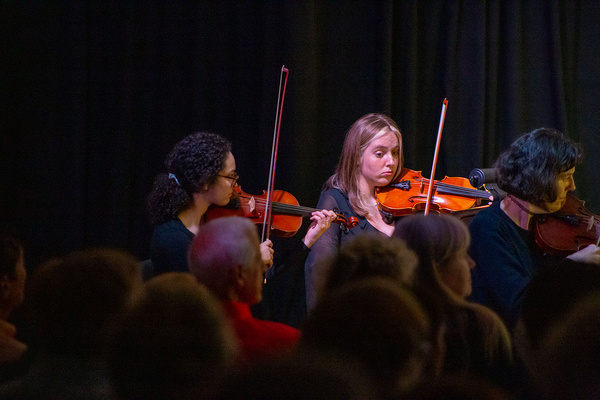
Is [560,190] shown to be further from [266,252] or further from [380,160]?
[266,252]

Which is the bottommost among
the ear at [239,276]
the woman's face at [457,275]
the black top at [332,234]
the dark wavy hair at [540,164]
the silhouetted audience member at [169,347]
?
the black top at [332,234]

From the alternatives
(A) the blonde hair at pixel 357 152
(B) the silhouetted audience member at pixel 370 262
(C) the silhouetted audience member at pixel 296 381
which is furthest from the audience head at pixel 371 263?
(A) the blonde hair at pixel 357 152

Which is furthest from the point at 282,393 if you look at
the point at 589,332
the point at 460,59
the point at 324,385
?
the point at 460,59

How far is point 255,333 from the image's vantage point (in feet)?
4.98

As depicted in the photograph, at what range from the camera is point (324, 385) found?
641 millimetres

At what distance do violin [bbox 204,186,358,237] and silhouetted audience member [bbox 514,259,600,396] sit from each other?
56.9 inches

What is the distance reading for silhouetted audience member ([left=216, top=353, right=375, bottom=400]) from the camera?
0.64 meters

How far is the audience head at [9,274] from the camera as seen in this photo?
5.20ft

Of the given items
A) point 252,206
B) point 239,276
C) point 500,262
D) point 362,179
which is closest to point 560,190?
point 500,262

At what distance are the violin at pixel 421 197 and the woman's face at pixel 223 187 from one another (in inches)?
29.5

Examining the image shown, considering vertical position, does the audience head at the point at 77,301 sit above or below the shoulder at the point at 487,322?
above

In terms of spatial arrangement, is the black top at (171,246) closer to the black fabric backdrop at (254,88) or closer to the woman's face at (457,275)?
the black fabric backdrop at (254,88)

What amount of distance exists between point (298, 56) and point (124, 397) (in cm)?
269

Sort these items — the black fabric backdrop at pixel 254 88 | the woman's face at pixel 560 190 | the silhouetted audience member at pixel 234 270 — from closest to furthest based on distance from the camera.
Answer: the silhouetted audience member at pixel 234 270 < the woman's face at pixel 560 190 < the black fabric backdrop at pixel 254 88
